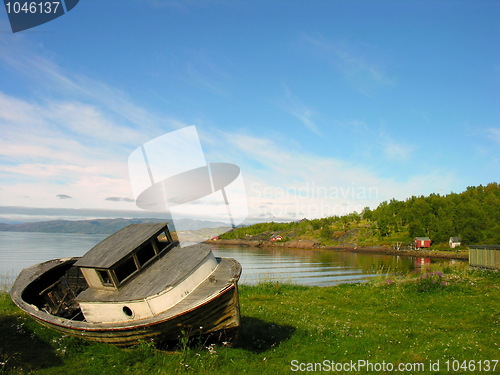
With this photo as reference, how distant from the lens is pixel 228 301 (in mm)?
11695

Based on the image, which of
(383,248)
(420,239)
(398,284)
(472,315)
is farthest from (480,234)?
(472,315)

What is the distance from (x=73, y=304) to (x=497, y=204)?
478ft

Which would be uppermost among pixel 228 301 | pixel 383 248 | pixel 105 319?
pixel 228 301

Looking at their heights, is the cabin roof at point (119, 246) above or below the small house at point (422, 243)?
above

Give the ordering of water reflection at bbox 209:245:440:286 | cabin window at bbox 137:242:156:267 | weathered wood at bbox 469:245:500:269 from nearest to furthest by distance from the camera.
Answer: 1. cabin window at bbox 137:242:156:267
2. weathered wood at bbox 469:245:500:269
3. water reflection at bbox 209:245:440:286

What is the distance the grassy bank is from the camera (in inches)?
420

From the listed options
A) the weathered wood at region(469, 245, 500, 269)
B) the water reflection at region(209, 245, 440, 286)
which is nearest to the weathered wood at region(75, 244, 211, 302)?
the water reflection at region(209, 245, 440, 286)

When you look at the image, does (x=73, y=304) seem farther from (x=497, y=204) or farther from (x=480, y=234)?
(x=497, y=204)

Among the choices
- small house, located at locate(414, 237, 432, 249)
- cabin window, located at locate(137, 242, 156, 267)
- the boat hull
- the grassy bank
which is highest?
cabin window, located at locate(137, 242, 156, 267)

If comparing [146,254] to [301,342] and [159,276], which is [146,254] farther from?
[301,342]

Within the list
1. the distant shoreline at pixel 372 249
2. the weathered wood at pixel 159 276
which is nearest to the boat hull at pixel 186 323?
the weathered wood at pixel 159 276

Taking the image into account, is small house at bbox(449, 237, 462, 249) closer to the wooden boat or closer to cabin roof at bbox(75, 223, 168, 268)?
the wooden boat

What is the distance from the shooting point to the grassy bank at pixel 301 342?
10672 mm

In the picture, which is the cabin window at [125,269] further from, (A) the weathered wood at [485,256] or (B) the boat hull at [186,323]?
(A) the weathered wood at [485,256]
